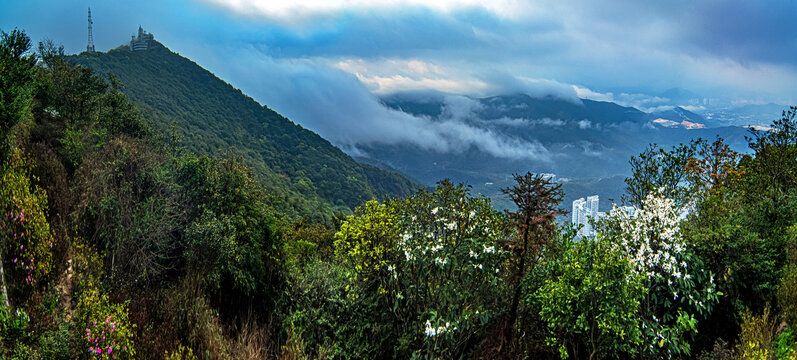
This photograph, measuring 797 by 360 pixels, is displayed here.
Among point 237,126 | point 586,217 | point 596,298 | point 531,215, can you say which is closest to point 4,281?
point 531,215

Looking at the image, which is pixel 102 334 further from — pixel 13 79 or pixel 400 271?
pixel 13 79

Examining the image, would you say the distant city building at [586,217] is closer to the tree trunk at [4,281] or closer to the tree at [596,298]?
the tree at [596,298]

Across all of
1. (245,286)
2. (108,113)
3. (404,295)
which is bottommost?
(245,286)

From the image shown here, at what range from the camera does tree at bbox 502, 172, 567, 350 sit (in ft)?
27.5

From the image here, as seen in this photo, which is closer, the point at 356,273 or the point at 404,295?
the point at 404,295

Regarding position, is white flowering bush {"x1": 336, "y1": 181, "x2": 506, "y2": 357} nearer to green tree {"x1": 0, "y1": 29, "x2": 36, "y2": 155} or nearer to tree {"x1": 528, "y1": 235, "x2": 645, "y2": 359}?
tree {"x1": 528, "y1": 235, "x2": 645, "y2": 359}

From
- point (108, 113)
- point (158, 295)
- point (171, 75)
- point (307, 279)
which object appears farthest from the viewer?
point (171, 75)

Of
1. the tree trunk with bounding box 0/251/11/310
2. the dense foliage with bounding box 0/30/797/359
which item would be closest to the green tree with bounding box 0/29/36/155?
the dense foliage with bounding box 0/30/797/359

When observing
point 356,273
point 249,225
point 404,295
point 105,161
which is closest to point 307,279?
point 356,273

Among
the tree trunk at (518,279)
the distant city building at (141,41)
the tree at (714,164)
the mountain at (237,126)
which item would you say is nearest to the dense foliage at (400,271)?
the tree trunk at (518,279)

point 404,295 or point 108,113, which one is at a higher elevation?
point 108,113

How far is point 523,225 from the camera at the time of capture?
328 inches

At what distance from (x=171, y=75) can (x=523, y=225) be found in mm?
148753

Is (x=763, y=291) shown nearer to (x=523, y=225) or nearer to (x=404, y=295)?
(x=523, y=225)
